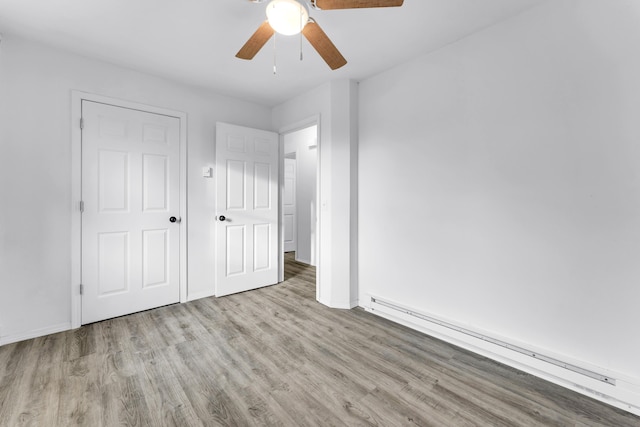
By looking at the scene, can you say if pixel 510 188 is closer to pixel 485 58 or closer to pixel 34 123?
pixel 485 58

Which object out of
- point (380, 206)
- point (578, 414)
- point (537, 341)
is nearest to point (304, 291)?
point (380, 206)

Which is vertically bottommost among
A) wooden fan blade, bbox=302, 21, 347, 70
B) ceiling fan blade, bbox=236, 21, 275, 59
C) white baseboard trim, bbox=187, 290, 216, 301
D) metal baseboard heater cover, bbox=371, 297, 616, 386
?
white baseboard trim, bbox=187, 290, 216, 301

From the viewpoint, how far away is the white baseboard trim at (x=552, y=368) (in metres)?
1.55

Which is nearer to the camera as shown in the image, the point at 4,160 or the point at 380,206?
the point at 4,160

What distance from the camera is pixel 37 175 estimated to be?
230 cm

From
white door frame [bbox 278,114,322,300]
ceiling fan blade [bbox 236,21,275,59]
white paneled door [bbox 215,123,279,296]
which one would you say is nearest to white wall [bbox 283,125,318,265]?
white door frame [bbox 278,114,322,300]

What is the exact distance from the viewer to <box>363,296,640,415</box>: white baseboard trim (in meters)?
1.55

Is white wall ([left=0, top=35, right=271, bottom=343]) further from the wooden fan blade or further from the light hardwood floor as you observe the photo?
the wooden fan blade

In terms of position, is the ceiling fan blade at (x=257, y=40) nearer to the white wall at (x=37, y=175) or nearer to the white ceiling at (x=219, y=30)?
the white ceiling at (x=219, y=30)

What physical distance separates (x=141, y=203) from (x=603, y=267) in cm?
371

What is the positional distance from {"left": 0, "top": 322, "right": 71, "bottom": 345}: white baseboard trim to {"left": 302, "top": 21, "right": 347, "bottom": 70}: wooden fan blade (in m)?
3.07

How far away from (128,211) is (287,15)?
237 cm

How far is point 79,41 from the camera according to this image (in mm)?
2266

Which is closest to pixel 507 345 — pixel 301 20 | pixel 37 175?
pixel 301 20
